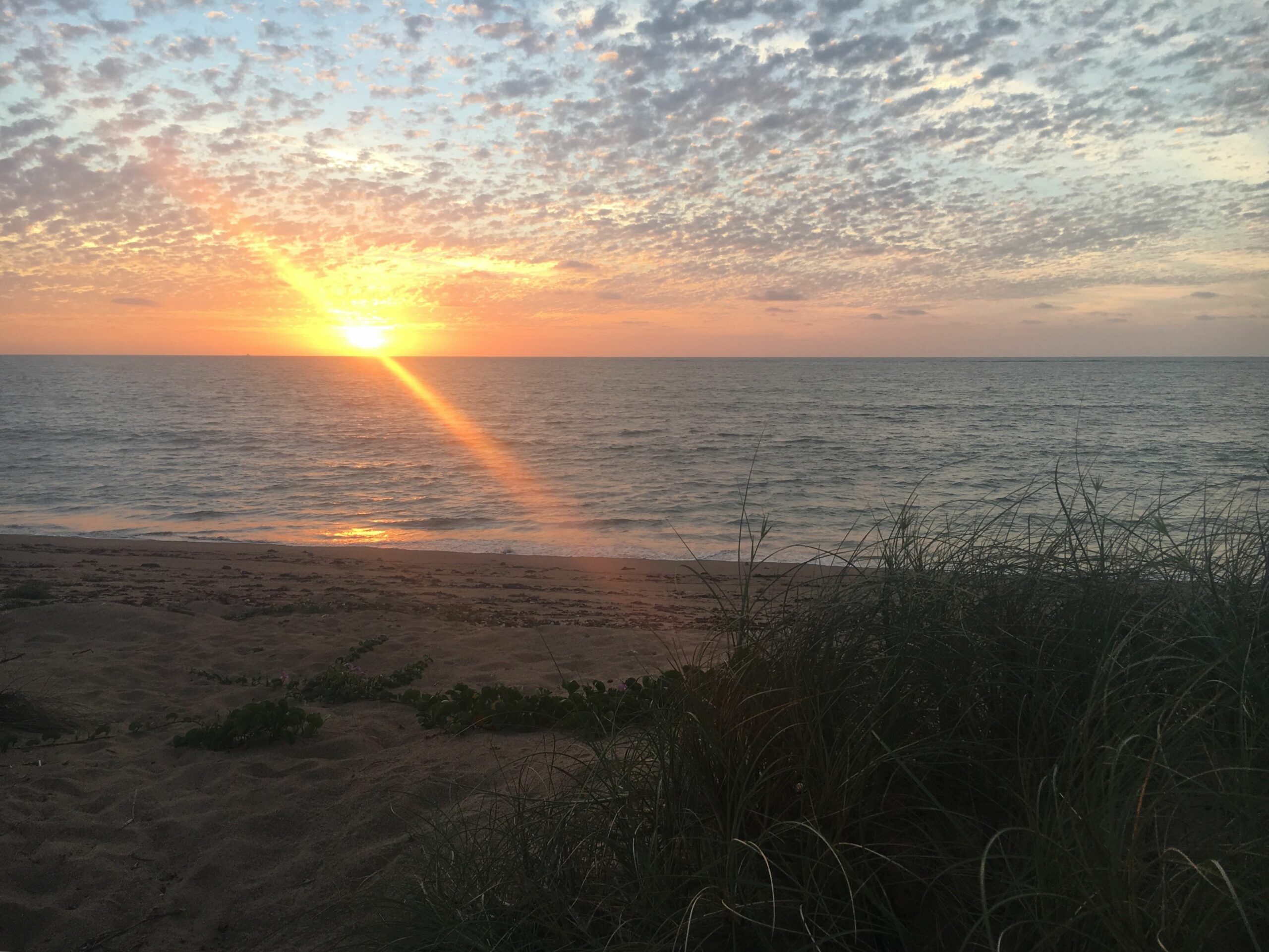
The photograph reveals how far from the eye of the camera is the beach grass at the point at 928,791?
1883mm

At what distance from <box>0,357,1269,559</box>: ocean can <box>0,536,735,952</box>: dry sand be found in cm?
240

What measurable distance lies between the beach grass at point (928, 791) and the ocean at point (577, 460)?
0.65 metres

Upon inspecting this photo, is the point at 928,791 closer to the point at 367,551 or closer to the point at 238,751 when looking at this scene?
the point at 238,751

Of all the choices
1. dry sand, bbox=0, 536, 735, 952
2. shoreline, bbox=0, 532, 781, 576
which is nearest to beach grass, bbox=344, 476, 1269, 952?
dry sand, bbox=0, 536, 735, 952

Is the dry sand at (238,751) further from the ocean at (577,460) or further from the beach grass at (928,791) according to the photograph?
the ocean at (577,460)

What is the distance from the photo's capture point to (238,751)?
15.6ft

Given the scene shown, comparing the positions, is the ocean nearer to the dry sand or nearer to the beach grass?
the beach grass

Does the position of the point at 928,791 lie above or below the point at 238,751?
above

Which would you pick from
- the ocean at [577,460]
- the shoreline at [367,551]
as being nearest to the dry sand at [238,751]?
the shoreline at [367,551]

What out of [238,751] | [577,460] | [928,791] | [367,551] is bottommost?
[577,460]

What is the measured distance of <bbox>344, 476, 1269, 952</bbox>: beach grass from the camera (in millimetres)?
1883

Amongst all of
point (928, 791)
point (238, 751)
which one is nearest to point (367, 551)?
point (238, 751)

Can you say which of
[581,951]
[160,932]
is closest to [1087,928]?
[581,951]

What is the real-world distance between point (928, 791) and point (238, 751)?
4.18 metres
